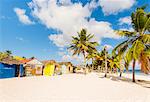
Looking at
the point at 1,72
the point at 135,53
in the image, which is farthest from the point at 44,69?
the point at 135,53

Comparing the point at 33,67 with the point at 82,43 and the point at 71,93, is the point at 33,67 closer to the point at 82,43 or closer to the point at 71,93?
the point at 82,43

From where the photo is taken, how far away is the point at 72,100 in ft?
28.7

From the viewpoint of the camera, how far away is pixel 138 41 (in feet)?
59.7

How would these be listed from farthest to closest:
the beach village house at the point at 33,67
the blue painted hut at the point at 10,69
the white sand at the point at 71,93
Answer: the beach village house at the point at 33,67 → the blue painted hut at the point at 10,69 → the white sand at the point at 71,93

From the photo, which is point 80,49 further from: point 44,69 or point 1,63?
point 1,63

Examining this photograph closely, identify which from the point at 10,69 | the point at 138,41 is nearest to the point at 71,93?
the point at 138,41

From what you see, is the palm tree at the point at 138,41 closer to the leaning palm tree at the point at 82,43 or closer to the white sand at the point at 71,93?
the white sand at the point at 71,93

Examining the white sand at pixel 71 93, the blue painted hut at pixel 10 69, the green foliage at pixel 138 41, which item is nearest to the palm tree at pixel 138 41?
the green foliage at pixel 138 41

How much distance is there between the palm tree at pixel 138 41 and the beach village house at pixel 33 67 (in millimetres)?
16486

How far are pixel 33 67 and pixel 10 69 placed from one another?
9.12 m

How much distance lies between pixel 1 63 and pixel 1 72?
110 centimetres

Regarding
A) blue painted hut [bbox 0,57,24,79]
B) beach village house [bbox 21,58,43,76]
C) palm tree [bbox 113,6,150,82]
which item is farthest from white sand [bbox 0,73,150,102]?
beach village house [bbox 21,58,43,76]

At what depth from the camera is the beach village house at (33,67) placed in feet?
102

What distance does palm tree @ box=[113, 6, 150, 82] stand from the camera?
17656mm
